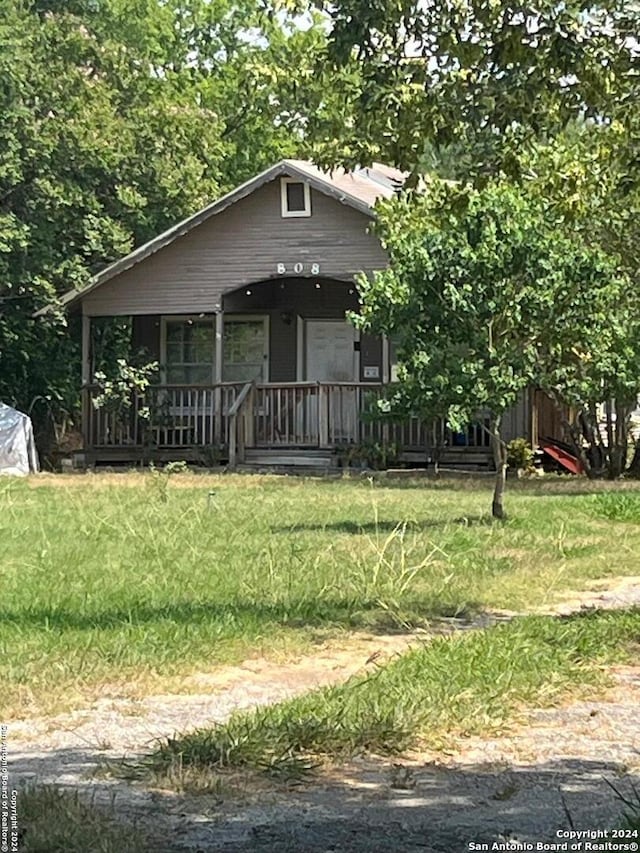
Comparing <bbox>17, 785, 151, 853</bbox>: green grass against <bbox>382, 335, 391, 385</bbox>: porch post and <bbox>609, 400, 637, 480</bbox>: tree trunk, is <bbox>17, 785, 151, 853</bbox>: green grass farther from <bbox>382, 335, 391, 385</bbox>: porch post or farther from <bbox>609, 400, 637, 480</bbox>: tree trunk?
<bbox>382, 335, 391, 385</bbox>: porch post

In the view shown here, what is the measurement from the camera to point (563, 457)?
978 inches

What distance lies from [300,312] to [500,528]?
43.2ft

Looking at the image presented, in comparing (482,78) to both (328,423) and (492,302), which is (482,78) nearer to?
(492,302)

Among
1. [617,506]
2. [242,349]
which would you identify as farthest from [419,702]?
[242,349]

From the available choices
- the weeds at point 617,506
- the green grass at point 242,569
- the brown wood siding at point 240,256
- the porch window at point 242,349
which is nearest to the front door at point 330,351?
the porch window at point 242,349

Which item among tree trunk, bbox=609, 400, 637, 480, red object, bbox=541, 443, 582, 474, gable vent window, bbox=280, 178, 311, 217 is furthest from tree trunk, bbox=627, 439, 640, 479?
gable vent window, bbox=280, 178, 311, 217

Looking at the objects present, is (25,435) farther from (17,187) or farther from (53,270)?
(17,187)

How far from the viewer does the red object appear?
79.7 ft

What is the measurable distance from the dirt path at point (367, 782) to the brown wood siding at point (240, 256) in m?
17.6

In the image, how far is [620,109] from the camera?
880cm

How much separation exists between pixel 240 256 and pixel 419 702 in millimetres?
19326

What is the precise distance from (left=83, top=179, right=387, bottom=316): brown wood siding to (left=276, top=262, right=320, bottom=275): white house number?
0.14 ft

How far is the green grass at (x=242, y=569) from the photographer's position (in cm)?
748

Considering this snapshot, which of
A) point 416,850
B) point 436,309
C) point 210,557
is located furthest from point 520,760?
point 436,309
